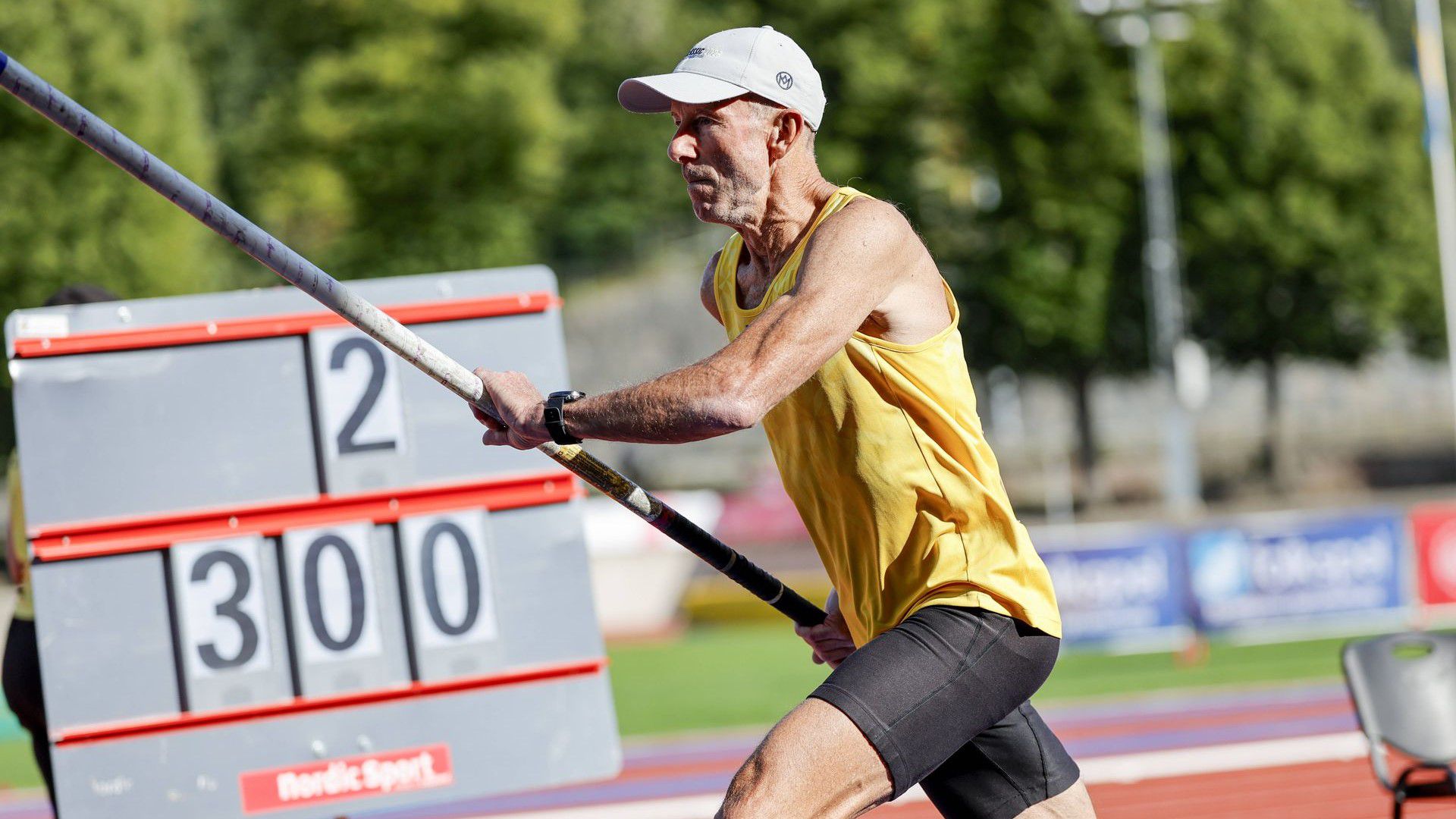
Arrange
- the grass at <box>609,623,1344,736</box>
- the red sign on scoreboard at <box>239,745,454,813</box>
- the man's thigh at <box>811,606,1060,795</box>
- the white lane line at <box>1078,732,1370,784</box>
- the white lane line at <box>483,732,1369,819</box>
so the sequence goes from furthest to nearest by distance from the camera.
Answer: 1. the grass at <box>609,623,1344,736</box>
2. the white lane line at <box>1078,732,1370,784</box>
3. the white lane line at <box>483,732,1369,819</box>
4. the red sign on scoreboard at <box>239,745,454,813</box>
5. the man's thigh at <box>811,606,1060,795</box>

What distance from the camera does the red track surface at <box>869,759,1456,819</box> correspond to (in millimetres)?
7418

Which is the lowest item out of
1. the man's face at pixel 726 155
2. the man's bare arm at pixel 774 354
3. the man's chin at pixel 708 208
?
the man's bare arm at pixel 774 354

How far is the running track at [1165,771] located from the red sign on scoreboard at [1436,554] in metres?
2.45

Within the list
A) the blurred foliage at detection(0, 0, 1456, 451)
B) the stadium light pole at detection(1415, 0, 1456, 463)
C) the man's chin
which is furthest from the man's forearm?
the blurred foliage at detection(0, 0, 1456, 451)

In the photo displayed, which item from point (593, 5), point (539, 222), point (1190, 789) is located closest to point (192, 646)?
point (1190, 789)

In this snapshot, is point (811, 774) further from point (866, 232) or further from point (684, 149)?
point (684, 149)

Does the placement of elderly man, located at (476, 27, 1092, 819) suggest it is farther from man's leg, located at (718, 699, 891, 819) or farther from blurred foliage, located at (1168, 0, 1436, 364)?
blurred foliage, located at (1168, 0, 1436, 364)

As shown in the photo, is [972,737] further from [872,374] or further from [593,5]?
[593,5]

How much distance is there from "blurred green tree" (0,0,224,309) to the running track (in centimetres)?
2020

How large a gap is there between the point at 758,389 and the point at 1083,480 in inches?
1254

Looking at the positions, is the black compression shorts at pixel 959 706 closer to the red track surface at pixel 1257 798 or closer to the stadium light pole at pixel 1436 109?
the red track surface at pixel 1257 798

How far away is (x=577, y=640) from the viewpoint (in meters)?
4.80

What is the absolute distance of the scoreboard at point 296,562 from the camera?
14.7 feet

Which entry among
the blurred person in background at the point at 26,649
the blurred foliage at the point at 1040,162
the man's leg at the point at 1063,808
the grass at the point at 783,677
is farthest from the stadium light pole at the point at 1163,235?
the man's leg at the point at 1063,808
